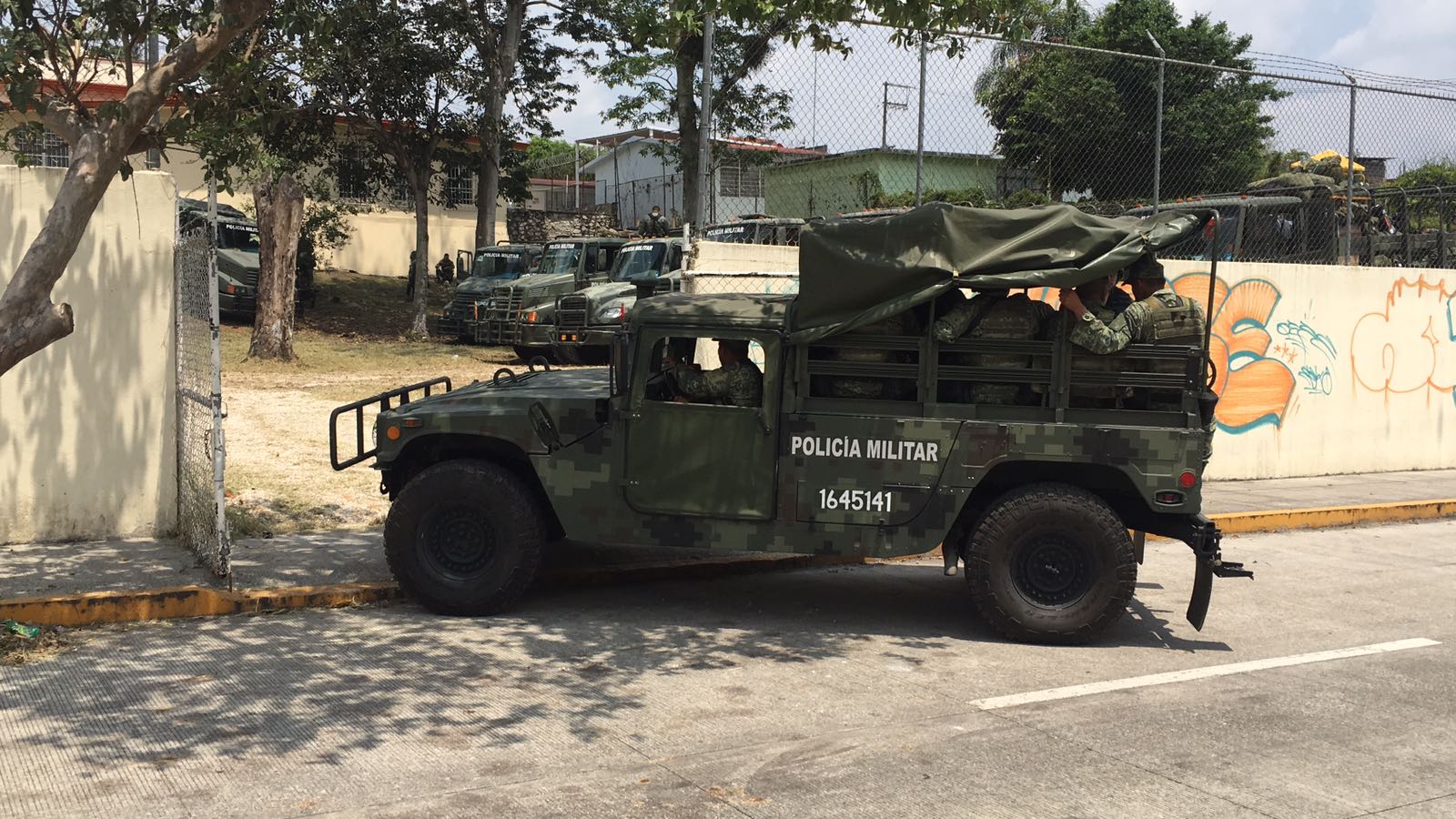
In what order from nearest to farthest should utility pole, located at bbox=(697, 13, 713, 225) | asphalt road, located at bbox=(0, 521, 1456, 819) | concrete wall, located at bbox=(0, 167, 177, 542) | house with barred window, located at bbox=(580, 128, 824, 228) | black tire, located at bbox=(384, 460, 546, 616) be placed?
asphalt road, located at bbox=(0, 521, 1456, 819), black tire, located at bbox=(384, 460, 546, 616), concrete wall, located at bbox=(0, 167, 177, 542), utility pole, located at bbox=(697, 13, 713, 225), house with barred window, located at bbox=(580, 128, 824, 228)

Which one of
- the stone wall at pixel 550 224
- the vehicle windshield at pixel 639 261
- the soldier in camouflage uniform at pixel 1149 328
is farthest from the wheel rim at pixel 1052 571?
the stone wall at pixel 550 224

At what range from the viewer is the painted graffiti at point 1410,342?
13453 mm

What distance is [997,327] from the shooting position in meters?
6.79

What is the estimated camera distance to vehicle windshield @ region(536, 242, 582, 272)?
21781mm

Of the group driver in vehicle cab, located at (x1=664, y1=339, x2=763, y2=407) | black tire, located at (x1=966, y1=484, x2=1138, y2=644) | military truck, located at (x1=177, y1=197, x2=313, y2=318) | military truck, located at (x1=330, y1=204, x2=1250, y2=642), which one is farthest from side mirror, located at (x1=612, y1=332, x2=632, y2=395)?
military truck, located at (x1=177, y1=197, x2=313, y2=318)

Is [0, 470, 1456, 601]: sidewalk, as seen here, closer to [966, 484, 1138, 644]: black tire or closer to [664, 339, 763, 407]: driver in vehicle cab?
[664, 339, 763, 407]: driver in vehicle cab

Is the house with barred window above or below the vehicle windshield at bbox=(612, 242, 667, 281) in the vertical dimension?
above

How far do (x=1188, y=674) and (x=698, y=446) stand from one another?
9.26ft

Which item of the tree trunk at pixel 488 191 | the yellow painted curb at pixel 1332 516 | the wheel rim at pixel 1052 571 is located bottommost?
the yellow painted curb at pixel 1332 516

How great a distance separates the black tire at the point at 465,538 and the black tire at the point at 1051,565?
2.52 meters

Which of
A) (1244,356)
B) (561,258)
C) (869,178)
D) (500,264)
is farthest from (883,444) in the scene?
(500,264)

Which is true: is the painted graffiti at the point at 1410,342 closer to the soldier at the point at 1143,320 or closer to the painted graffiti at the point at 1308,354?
the painted graffiti at the point at 1308,354

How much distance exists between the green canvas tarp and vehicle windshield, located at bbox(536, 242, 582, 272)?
15.2 metres

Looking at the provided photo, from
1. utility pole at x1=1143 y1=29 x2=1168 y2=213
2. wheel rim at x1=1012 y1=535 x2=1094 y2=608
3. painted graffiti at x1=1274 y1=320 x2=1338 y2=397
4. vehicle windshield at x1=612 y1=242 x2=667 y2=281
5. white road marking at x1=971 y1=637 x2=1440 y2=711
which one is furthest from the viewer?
vehicle windshield at x1=612 y1=242 x2=667 y2=281
